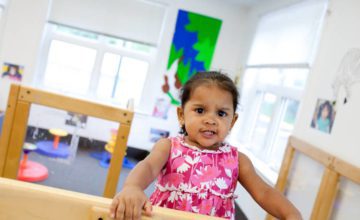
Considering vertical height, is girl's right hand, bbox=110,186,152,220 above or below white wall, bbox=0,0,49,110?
below

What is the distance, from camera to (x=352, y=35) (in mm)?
2084

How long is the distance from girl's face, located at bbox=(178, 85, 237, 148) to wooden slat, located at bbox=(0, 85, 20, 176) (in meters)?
1.36

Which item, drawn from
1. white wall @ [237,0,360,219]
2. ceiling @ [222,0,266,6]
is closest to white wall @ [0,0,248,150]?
ceiling @ [222,0,266,6]

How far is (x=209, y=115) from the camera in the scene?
3.24ft

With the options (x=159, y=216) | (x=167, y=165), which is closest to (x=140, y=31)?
(x=167, y=165)

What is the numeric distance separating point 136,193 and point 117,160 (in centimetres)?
145

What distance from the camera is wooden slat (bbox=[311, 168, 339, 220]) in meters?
1.89

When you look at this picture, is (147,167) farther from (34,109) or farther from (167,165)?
(34,109)

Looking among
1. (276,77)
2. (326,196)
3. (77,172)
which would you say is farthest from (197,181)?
(276,77)

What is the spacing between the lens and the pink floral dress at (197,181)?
0.98m

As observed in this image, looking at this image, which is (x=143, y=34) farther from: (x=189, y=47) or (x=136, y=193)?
(x=136, y=193)

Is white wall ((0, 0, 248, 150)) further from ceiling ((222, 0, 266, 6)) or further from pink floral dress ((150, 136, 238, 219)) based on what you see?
pink floral dress ((150, 136, 238, 219))

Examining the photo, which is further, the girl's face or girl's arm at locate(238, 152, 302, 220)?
the girl's face

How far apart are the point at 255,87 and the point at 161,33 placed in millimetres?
1557
